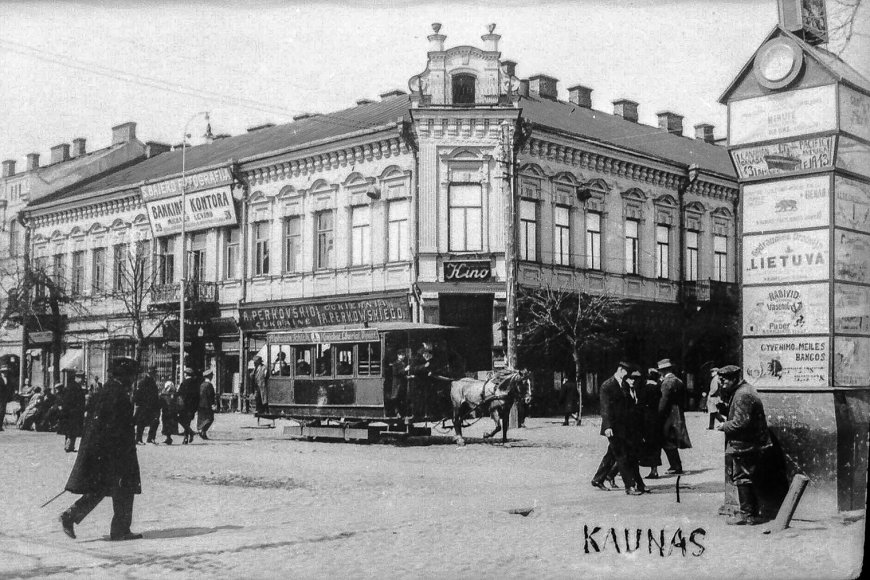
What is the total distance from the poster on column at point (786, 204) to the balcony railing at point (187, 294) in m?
21.9

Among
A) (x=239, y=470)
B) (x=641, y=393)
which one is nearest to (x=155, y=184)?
(x=239, y=470)

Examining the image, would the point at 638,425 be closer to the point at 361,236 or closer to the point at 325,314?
the point at 361,236

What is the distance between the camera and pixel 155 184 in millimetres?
28234

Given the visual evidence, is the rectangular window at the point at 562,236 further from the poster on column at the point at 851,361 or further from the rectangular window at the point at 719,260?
the poster on column at the point at 851,361

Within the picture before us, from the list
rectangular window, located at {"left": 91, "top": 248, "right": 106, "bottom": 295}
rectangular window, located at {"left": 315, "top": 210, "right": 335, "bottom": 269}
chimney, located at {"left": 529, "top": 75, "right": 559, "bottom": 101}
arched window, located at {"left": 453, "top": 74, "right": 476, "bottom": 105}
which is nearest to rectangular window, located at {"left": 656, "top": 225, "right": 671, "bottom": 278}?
chimney, located at {"left": 529, "top": 75, "right": 559, "bottom": 101}

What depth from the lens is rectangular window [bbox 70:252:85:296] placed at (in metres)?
28.8

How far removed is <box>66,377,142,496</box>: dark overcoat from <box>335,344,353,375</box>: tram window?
9.36 m

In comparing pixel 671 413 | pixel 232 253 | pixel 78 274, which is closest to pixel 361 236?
pixel 232 253

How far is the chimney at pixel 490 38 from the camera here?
9781 millimetres

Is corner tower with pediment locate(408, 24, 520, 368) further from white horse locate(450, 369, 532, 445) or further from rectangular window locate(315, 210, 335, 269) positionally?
white horse locate(450, 369, 532, 445)

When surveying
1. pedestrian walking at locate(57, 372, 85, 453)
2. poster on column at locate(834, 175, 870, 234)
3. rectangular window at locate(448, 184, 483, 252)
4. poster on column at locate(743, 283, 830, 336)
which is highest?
rectangular window at locate(448, 184, 483, 252)

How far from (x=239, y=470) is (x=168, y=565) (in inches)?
237

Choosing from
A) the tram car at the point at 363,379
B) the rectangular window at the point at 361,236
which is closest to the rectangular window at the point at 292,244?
the rectangular window at the point at 361,236

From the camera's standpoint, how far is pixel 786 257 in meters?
8.48
